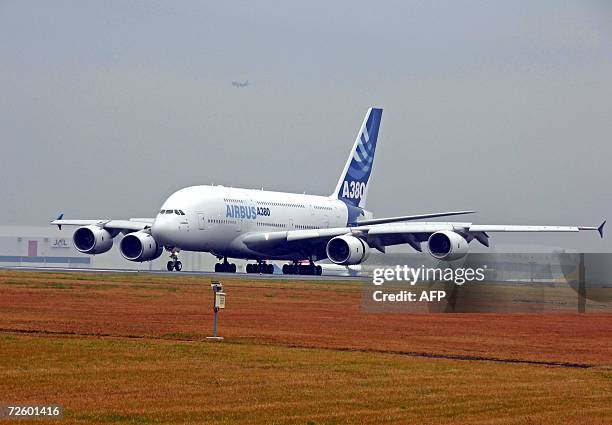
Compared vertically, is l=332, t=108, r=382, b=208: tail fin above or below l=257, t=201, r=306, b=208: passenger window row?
above

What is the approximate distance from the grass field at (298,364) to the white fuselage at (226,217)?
32.5 meters

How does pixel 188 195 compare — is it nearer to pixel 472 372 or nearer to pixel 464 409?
pixel 472 372

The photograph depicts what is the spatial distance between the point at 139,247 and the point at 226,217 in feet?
24.4

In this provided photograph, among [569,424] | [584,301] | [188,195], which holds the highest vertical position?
[188,195]

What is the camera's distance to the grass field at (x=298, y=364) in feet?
82.5

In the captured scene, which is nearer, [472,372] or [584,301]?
[472,372]

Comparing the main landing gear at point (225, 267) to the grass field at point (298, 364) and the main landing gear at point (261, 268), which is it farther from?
the grass field at point (298, 364)

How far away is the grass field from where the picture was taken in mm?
25156

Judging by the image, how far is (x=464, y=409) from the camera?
1009 inches

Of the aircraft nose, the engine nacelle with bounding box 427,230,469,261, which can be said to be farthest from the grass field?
the engine nacelle with bounding box 427,230,469,261

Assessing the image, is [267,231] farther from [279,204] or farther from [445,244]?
[445,244]

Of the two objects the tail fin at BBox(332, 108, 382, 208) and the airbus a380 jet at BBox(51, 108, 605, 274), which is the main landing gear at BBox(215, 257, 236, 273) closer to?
the airbus a380 jet at BBox(51, 108, 605, 274)

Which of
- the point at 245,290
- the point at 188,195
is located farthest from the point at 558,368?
the point at 188,195

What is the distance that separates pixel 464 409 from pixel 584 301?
33.6m
